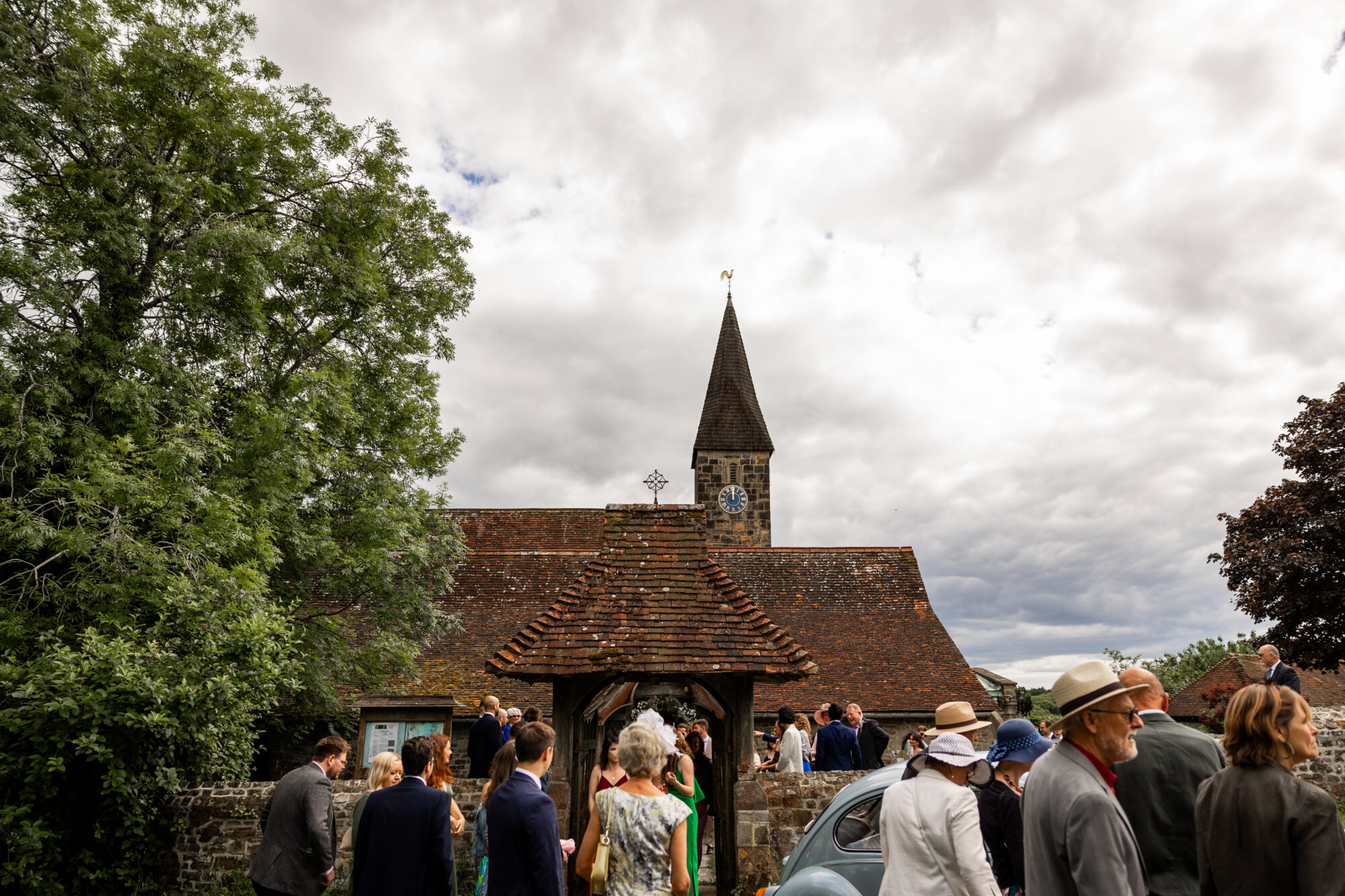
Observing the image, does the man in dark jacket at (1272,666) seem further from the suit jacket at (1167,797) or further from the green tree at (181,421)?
the green tree at (181,421)

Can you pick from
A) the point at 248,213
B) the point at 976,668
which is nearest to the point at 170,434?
the point at 248,213

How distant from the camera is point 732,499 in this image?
115 ft

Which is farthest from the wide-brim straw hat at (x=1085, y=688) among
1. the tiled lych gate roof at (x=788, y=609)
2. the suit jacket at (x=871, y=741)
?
the tiled lych gate roof at (x=788, y=609)

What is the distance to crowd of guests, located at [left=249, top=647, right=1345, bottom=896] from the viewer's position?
2869 millimetres

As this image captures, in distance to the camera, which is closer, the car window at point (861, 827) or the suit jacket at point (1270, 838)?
the suit jacket at point (1270, 838)

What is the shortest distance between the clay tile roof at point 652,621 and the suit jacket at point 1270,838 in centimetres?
578

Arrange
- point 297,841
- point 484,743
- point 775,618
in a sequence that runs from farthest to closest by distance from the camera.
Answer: point 775,618 → point 484,743 → point 297,841

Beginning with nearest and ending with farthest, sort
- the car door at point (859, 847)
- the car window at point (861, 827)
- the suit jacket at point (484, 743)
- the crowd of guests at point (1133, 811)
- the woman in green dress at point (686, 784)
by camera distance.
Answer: the crowd of guests at point (1133, 811), the car door at point (859, 847), the car window at point (861, 827), the woman in green dress at point (686, 784), the suit jacket at point (484, 743)

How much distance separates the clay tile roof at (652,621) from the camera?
8750mm

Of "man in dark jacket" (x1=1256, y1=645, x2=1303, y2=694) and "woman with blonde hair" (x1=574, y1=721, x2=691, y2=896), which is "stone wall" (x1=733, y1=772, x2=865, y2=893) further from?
"woman with blonde hair" (x1=574, y1=721, x2=691, y2=896)

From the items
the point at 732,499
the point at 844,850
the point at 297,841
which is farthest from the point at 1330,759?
the point at 732,499

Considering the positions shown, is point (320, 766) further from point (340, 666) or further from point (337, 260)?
point (337, 260)

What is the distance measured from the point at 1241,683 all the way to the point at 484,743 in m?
27.2

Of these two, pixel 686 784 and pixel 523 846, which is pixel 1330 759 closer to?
pixel 686 784
